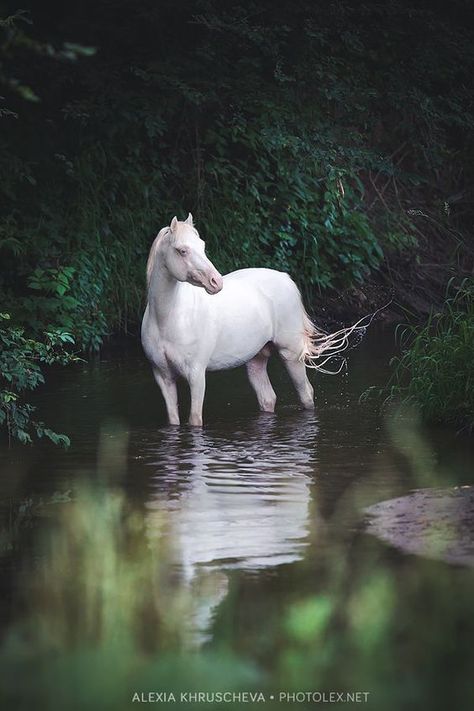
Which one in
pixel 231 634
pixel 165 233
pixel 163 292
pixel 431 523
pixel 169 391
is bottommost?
pixel 169 391

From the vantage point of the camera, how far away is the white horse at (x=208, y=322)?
28.4 feet

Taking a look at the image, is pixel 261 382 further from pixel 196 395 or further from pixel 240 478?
pixel 240 478

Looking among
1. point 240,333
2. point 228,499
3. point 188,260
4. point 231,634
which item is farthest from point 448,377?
point 231,634

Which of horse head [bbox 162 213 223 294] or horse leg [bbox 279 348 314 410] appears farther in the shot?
horse leg [bbox 279 348 314 410]

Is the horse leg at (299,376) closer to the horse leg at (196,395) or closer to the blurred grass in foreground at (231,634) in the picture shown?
the horse leg at (196,395)

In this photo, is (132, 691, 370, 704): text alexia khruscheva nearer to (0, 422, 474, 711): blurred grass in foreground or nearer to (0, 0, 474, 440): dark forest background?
(0, 422, 474, 711): blurred grass in foreground

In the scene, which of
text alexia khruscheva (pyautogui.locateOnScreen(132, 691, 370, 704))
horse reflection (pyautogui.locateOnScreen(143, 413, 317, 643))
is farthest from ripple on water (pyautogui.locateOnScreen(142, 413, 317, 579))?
text alexia khruscheva (pyautogui.locateOnScreen(132, 691, 370, 704))

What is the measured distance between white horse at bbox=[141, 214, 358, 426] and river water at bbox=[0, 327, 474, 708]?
0.29 m

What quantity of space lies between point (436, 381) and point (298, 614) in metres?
4.15

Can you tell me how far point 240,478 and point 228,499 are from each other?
0.58 meters

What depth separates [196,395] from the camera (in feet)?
29.3

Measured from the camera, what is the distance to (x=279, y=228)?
15.2 meters

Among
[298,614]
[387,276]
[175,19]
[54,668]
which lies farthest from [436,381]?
[387,276]

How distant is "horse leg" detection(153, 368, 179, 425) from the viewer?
8.96 metres
